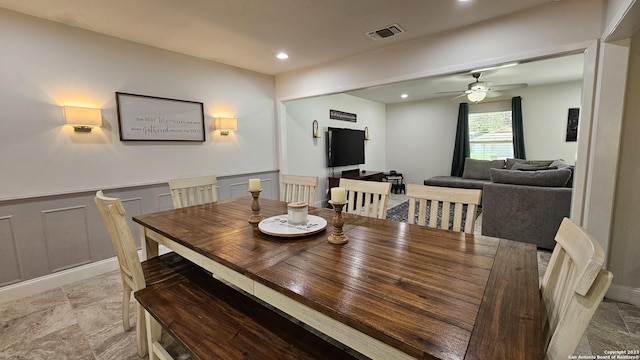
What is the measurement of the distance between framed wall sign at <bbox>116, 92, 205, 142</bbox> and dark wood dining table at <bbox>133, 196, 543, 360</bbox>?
1798mm

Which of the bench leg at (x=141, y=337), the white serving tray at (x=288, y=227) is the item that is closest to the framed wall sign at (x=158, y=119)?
the bench leg at (x=141, y=337)

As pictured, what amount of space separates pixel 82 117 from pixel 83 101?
235mm

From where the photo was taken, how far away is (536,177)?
3.23 metres

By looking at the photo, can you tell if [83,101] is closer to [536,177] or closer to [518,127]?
[536,177]

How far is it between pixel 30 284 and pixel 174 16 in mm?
2730

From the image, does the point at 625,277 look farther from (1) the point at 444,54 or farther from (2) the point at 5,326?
(2) the point at 5,326

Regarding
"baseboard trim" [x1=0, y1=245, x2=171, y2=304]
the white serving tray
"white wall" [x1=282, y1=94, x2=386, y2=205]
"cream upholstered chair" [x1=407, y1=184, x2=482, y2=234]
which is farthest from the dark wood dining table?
"white wall" [x1=282, y1=94, x2=386, y2=205]

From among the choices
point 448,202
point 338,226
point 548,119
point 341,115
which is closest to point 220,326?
point 338,226

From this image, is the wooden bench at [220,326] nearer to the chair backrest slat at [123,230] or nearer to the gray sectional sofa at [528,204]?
the chair backrest slat at [123,230]

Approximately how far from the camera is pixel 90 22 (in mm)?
2479

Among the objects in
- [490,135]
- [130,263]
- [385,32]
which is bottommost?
[130,263]

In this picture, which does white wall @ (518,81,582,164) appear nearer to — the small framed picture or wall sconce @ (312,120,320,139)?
the small framed picture

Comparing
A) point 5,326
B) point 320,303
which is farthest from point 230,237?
point 5,326

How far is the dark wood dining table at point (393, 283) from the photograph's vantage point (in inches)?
29.2
